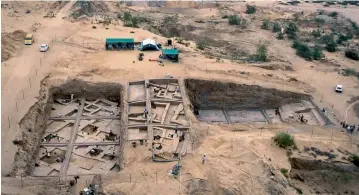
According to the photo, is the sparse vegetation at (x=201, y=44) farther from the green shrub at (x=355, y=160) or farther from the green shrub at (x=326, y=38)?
the green shrub at (x=355, y=160)

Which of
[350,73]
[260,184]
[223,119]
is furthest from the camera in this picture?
[350,73]

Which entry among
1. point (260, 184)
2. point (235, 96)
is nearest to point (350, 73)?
point (235, 96)

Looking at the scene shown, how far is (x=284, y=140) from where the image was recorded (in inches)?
952

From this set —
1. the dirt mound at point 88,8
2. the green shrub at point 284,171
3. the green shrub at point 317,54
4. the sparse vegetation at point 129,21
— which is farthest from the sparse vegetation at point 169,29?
the green shrub at point 284,171

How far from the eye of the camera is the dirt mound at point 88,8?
158ft

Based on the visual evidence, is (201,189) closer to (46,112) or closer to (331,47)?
(46,112)

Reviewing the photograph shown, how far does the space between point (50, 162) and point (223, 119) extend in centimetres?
1291

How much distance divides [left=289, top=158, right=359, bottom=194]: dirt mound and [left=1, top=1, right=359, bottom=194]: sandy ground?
3.95 ft

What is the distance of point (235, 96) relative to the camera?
105 feet

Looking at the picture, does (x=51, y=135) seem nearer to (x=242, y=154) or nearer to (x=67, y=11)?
(x=242, y=154)

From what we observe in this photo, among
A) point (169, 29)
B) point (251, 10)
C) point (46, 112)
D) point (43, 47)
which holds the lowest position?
point (46, 112)

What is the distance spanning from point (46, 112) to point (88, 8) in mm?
25916

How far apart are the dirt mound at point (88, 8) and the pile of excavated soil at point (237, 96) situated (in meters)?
21.0

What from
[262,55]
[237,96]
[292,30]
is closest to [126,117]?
[237,96]
